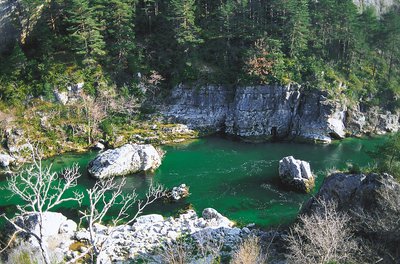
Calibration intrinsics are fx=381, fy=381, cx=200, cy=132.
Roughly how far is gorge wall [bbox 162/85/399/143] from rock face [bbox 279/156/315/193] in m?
16.5

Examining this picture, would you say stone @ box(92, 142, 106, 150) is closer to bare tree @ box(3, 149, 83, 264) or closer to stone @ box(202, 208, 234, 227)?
bare tree @ box(3, 149, 83, 264)

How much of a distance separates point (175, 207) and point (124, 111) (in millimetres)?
23494

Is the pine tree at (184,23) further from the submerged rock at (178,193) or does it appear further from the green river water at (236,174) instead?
the submerged rock at (178,193)

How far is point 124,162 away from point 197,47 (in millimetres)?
27432

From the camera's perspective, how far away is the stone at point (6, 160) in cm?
4341

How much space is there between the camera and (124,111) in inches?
2140

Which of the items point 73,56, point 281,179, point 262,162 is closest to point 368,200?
point 281,179

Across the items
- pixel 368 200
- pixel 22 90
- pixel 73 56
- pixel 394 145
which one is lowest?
pixel 368 200

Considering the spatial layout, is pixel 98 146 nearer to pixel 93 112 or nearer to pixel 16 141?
pixel 93 112

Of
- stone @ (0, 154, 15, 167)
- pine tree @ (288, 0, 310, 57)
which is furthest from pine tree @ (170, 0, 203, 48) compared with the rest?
stone @ (0, 154, 15, 167)

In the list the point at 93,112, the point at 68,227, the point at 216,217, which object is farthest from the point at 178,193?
the point at 93,112

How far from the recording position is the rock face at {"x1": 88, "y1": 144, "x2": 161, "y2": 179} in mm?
40188

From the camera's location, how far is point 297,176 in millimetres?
37656

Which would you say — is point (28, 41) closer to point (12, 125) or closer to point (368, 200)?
point (12, 125)
